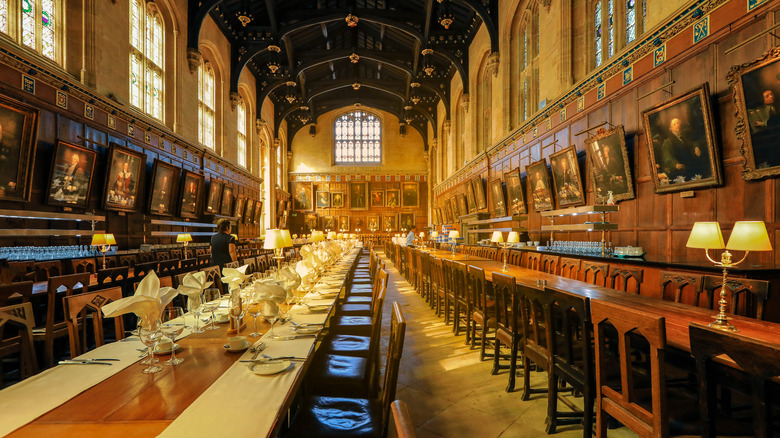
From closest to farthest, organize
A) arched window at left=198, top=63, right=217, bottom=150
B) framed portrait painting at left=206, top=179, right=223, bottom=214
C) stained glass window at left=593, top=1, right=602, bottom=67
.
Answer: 1. stained glass window at left=593, top=1, right=602, bottom=67
2. framed portrait painting at left=206, top=179, right=223, bottom=214
3. arched window at left=198, top=63, right=217, bottom=150

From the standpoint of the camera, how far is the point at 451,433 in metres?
2.53

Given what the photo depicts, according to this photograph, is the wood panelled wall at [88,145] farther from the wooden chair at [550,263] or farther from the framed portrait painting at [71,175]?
the wooden chair at [550,263]

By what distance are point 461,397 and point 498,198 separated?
8.69 m

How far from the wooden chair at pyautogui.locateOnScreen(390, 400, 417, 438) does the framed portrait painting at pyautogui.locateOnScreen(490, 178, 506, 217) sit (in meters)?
10.5

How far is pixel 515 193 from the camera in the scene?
9836 mm

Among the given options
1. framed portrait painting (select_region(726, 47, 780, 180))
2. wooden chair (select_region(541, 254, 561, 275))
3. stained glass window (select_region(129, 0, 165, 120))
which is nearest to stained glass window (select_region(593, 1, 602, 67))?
framed portrait painting (select_region(726, 47, 780, 180))

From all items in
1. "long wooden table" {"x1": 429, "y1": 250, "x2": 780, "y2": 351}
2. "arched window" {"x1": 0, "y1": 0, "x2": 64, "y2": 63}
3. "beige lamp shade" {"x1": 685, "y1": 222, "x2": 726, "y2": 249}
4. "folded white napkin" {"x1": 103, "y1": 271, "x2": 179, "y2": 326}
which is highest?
"arched window" {"x1": 0, "y1": 0, "x2": 64, "y2": 63}

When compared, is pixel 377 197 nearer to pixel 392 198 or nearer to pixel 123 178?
pixel 392 198

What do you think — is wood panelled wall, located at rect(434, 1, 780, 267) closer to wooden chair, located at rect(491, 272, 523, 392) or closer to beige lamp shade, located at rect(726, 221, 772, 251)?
beige lamp shade, located at rect(726, 221, 772, 251)

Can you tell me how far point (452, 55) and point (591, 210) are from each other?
10.7 metres

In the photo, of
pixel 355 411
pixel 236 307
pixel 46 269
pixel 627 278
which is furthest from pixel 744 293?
pixel 46 269

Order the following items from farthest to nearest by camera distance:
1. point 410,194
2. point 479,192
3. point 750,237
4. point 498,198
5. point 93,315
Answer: point 410,194
point 479,192
point 498,198
point 93,315
point 750,237

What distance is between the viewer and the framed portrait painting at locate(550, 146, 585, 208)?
7000 millimetres

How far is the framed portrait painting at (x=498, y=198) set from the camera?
1077 centimetres
